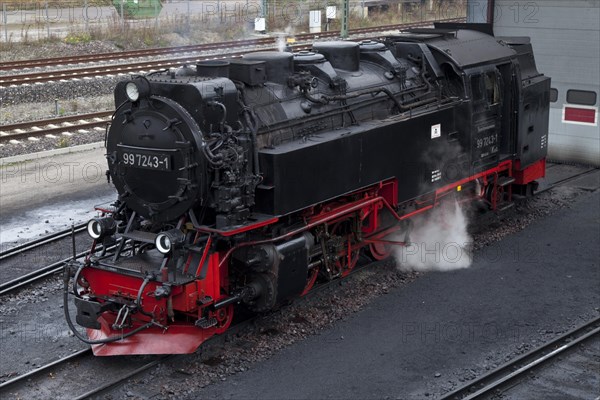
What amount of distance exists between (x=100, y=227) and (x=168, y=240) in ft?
3.67

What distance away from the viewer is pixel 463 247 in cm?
1241

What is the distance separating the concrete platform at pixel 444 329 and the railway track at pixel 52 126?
10.4m

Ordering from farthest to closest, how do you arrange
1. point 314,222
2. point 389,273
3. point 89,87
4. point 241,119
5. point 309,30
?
1. point 309,30
2. point 89,87
3. point 389,273
4. point 314,222
5. point 241,119

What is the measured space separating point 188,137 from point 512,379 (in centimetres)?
417

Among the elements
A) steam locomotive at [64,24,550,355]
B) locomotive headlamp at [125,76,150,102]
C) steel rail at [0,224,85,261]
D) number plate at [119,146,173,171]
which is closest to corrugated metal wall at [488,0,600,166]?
steam locomotive at [64,24,550,355]

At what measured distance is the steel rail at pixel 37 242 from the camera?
12031mm

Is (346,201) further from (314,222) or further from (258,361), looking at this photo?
(258,361)

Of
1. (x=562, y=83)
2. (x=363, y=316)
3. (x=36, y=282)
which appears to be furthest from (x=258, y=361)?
(x=562, y=83)

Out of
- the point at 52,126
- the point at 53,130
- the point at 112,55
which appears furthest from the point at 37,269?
the point at 112,55

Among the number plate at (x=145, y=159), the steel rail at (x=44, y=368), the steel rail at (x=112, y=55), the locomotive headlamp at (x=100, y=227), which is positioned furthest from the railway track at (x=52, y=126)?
the steel rail at (x=44, y=368)

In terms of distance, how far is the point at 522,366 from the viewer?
8.59 meters

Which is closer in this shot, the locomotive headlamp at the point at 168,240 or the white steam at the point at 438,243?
the locomotive headlamp at the point at 168,240

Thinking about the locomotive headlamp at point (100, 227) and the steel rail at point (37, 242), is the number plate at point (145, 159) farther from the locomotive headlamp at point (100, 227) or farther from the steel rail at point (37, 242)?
the steel rail at point (37, 242)

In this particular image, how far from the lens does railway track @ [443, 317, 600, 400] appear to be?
7.98m
